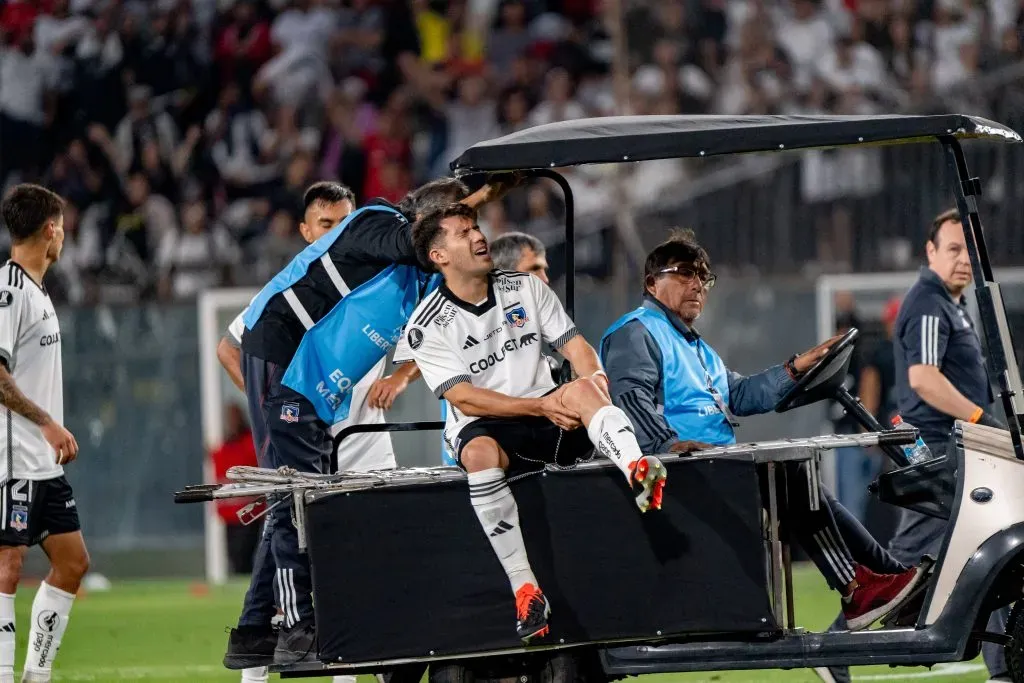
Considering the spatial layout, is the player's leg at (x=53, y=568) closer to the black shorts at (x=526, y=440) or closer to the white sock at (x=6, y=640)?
the white sock at (x=6, y=640)

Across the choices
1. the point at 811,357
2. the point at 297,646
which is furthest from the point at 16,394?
the point at 811,357

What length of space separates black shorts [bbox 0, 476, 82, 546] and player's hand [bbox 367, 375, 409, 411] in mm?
1439

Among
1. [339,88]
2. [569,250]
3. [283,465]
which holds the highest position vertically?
[339,88]

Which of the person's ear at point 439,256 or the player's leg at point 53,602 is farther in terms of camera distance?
the player's leg at point 53,602

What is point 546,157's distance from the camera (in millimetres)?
5328

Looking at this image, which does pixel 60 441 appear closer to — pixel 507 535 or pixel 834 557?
pixel 507 535

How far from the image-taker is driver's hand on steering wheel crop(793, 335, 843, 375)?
588cm

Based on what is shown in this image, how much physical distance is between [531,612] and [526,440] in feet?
2.11

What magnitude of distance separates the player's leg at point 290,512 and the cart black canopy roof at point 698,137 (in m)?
1.47

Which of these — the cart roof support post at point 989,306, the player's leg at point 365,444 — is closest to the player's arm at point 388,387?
the player's leg at point 365,444

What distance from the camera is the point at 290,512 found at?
5949 millimetres

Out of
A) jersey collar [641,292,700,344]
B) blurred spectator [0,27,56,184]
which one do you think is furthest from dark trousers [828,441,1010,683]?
blurred spectator [0,27,56,184]

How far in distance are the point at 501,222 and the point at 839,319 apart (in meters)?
3.24

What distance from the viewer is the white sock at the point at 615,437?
498 cm
